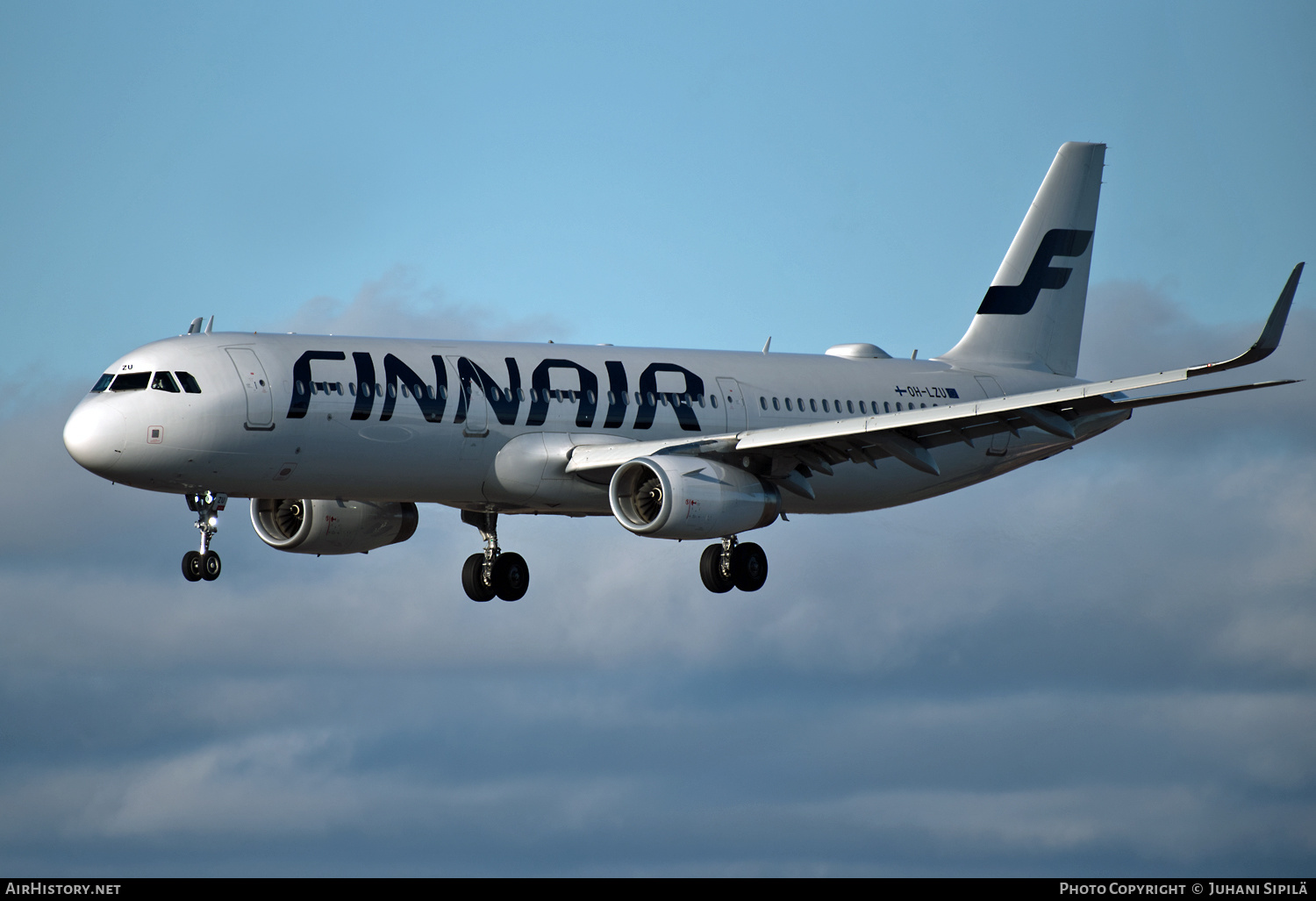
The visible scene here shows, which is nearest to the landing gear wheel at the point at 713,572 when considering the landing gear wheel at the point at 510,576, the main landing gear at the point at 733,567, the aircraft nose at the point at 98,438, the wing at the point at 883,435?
the main landing gear at the point at 733,567

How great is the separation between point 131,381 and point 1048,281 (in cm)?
2545

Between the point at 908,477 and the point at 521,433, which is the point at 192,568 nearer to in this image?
the point at 521,433

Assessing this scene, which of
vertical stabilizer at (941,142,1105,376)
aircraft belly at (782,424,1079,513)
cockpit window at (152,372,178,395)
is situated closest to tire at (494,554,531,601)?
aircraft belly at (782,424,1079,513)

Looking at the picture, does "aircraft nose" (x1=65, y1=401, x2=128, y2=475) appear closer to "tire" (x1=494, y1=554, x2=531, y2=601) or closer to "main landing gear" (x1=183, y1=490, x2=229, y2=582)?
"main landing gear" (x1=183, y1=490, x2=229, y2=582)

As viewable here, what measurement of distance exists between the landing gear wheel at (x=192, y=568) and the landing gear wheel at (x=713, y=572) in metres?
11.2

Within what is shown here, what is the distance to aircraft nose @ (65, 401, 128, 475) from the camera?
33719 millimetres

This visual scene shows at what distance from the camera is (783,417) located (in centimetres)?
4134

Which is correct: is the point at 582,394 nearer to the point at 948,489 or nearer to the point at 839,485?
the point at 839,485

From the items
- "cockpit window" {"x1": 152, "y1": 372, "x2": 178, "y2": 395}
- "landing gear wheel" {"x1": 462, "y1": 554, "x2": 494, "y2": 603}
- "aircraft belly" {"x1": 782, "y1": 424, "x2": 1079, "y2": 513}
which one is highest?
"aircraft belly" {"x1": 782, "y1": 424, "x2": 1079, "y2": 513}

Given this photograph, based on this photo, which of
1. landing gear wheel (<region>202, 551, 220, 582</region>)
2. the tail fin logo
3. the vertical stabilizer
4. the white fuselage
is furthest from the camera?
the tail fin logo

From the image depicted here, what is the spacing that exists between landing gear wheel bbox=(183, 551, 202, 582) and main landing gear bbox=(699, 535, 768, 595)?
11.2 m

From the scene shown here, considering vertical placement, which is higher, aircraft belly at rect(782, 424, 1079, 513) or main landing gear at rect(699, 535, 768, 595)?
aircraft belly at rect(782, 424, 1079, 513)

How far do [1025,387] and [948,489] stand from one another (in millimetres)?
3774

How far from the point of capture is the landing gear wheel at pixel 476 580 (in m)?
42.2
